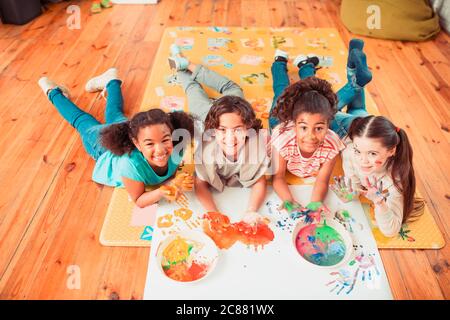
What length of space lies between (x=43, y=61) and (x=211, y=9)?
117 centimetres

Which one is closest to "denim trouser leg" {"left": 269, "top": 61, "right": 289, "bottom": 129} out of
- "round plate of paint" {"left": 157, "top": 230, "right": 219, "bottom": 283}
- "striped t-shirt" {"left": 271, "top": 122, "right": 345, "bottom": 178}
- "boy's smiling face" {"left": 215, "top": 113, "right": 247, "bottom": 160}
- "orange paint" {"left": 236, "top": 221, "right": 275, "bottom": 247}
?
"striped t-shirt" {"left": 271, "top": 122, "right": 345, "bottom": 178}

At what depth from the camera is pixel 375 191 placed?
1.14 metres

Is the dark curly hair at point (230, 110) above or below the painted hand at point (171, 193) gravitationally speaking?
above

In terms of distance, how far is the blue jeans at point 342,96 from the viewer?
4.62ft

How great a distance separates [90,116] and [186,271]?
82 cm

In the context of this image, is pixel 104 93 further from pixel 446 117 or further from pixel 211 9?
pixel 446 117

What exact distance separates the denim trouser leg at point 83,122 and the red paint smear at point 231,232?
1.59 feet

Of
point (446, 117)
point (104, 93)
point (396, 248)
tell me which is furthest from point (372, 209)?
point (104, 93)

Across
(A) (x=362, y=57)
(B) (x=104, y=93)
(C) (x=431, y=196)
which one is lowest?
(C) (x=431, y=196)

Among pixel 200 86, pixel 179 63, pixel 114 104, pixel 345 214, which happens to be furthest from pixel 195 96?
pixel 345 214

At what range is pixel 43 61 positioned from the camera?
2043 millimetres

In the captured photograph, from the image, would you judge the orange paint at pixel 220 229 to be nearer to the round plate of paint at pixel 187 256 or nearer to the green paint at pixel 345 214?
the round plate of paint at pixel 187 256

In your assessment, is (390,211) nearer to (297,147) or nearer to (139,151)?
(297,147)

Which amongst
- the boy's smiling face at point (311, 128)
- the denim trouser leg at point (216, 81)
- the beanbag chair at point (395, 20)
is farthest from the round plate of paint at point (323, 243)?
the beanbag chair at point (395, 20)
